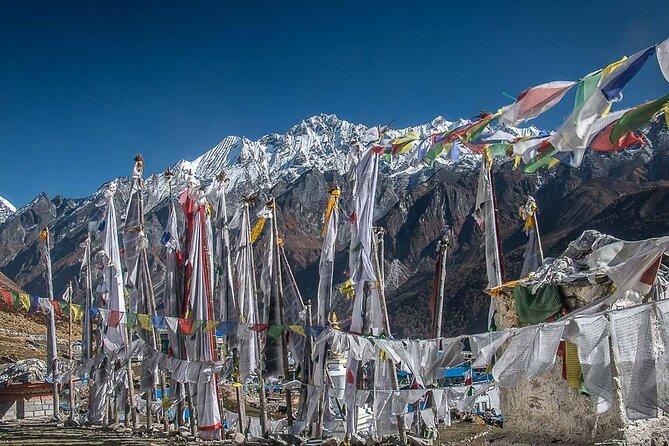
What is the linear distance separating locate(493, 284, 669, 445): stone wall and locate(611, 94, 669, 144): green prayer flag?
174 inches

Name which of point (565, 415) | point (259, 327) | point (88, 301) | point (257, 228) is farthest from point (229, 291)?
point (565, 415)

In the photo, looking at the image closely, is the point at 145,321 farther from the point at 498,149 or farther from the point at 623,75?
the point at 623,75

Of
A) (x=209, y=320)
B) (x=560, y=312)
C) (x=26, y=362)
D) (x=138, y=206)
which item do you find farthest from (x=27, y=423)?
(x=560, y=312)

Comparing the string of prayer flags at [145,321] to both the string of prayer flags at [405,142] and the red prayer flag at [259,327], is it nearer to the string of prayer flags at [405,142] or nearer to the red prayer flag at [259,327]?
the red prayer flag at [259,327]

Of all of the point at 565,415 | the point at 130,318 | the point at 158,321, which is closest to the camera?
the point at 565,415

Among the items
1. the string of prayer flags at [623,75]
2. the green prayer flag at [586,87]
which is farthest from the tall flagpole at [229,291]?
the string of prayer flags at [623,75]

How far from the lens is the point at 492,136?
38.3ft

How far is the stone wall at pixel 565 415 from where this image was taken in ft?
35.2

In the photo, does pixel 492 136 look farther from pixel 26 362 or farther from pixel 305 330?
pixel 26 362

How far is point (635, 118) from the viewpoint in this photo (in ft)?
24.2

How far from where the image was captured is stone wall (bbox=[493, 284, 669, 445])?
35.2ft

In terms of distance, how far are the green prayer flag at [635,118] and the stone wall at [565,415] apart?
4428 mm

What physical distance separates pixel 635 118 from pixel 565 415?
6.27 metres

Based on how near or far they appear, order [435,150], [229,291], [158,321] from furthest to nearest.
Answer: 1. [229,291]
2. [158,321]
3. [435,150]
